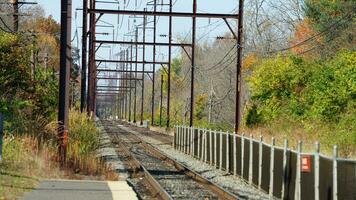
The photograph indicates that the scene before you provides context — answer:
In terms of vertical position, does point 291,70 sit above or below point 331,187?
above

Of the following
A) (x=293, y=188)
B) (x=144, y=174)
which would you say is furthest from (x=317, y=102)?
(x=293, y=188)

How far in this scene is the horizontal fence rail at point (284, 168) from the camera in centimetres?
1362

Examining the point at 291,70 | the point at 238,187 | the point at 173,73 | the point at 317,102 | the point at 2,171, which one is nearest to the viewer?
the point at 2,171

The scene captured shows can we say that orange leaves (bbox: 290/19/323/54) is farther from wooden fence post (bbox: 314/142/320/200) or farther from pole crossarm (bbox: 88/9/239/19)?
wooden fence post (bbox: 314/142/320/200)

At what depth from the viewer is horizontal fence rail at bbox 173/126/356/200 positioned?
13.6 m

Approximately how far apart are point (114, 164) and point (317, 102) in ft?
46.3

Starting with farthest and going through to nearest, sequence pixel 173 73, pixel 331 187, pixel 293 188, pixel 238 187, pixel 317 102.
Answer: pixel 173 73
pixel 317 102
pixel 238 187
pixel 293 188
pixel 331 187

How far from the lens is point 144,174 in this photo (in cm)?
2414

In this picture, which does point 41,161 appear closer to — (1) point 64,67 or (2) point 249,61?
(1) point 64,67

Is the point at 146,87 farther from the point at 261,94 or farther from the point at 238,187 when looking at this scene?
the point at 238,187

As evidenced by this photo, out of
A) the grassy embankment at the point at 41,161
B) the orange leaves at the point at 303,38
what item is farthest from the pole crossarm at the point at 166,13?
the orange leaves at the point at 303,38

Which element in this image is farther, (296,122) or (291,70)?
(291,70)

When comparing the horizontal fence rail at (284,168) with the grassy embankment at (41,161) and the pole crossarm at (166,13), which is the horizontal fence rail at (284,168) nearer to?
the grassy embankment at (41,161)

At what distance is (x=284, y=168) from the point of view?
Result: 1741 centimetres
